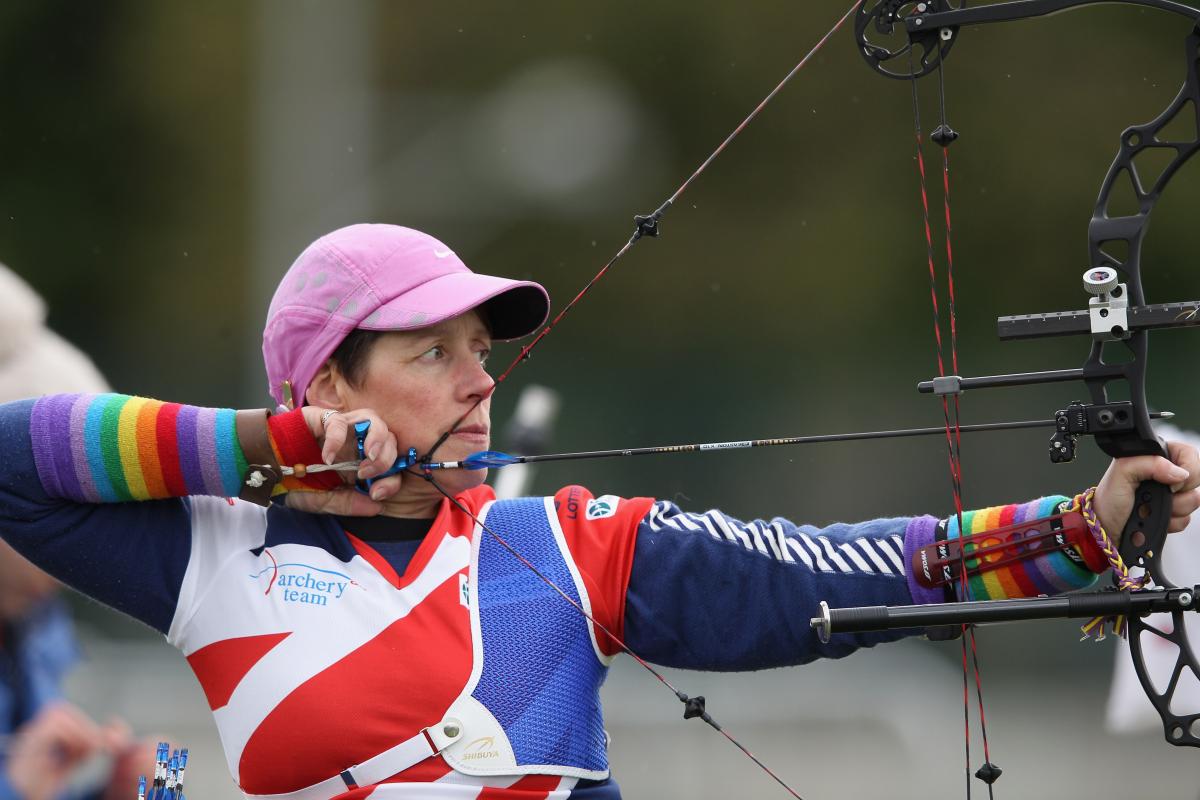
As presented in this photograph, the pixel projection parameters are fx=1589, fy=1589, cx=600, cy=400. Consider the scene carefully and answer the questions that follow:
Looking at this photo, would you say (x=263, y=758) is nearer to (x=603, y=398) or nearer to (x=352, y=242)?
(x=352, y=242)

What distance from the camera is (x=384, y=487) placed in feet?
7.11

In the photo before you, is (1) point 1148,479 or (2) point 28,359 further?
(2) point 28,359

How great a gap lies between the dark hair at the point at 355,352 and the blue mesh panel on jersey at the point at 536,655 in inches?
11.1

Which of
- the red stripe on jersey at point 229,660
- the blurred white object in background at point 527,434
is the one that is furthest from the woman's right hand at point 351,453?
the blurred white object in background at point 527,434

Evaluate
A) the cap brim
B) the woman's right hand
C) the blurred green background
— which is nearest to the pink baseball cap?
the cap brim

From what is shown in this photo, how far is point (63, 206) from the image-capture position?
8820 mm

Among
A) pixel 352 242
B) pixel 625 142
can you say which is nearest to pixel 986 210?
pixel 625 142

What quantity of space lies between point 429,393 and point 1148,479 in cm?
95

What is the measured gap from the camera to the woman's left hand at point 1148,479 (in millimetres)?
1920

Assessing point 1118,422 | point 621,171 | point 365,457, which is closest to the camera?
point 1118,422

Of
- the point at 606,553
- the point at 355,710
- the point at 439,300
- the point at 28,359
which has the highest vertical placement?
the point at 439,300

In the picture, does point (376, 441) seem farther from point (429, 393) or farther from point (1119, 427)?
point (1119, 427)

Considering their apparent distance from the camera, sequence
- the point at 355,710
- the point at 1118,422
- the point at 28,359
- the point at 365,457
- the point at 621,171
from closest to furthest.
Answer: the point at 1118,422 < the point at 355,710 < the point at 365,457 < the point at 28,359 < the point at 621,171

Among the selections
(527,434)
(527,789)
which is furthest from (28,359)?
(527,789)
